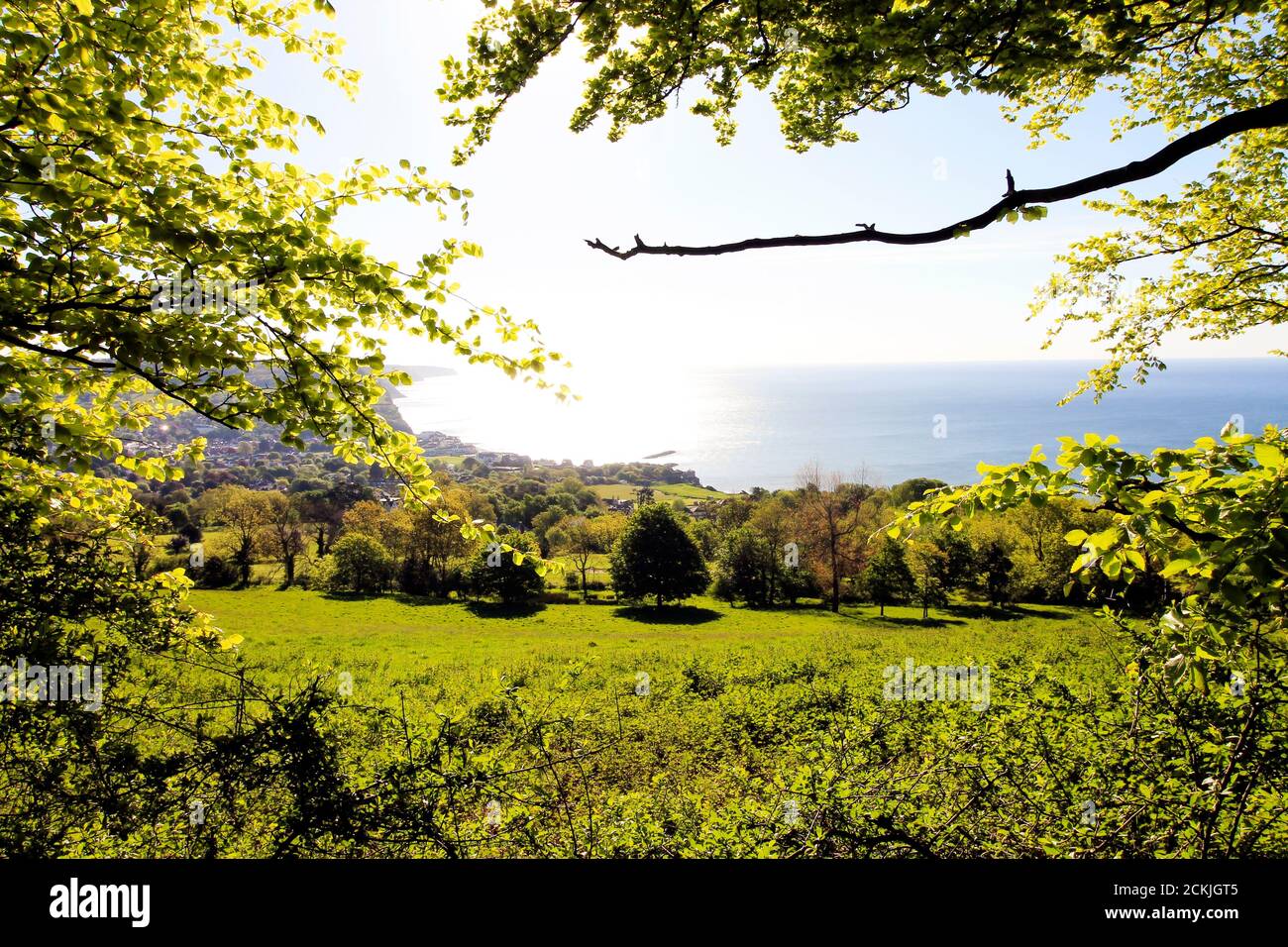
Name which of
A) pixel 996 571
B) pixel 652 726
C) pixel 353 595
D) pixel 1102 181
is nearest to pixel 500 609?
pixel 353 595

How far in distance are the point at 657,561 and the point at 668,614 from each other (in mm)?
5028

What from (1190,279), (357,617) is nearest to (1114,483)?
(1190,279)

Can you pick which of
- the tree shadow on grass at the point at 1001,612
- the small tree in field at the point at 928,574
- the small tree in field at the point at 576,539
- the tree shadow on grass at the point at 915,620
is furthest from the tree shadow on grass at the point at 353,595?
the tree shadow on grass at the point at 1001,612

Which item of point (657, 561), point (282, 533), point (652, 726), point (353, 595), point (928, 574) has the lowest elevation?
point (353, 595)

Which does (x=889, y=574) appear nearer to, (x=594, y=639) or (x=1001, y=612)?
(x=1001, y=612)

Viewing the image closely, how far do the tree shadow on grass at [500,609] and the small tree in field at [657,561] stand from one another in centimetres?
773

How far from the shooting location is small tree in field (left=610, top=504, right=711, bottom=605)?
46719 millimetres

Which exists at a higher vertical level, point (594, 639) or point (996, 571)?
point (996, 571)

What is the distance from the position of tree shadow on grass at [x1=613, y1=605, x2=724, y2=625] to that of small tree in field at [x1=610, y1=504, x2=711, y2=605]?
105 cm

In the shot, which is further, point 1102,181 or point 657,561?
point 657,561

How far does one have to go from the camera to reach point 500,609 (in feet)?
144

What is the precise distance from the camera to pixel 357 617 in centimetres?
3969

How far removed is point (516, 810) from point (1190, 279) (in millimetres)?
11071
